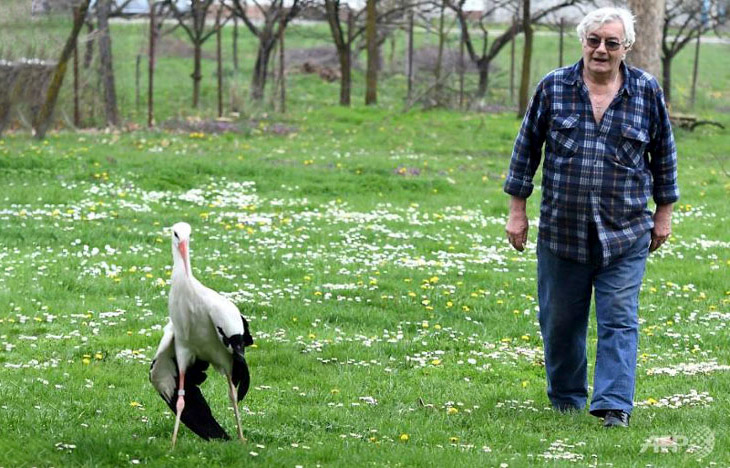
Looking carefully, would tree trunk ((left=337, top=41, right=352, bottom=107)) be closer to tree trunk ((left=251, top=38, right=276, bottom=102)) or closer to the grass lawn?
tree trunk ((left=251, top=38, right=276, bottom=102))

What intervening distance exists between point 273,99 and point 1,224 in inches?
781

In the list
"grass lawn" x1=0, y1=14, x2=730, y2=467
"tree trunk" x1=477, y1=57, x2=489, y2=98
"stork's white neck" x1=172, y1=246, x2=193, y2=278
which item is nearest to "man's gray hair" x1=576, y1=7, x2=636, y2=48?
"grass lawn" x1=0, y1=14, x2=730, y2=467

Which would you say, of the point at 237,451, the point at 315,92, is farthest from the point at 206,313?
the point at 315,92

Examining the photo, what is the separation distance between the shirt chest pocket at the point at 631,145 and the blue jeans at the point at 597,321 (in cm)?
46

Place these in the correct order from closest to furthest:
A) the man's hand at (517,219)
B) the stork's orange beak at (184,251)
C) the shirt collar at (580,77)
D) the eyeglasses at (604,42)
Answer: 1. the stork's orange beak at (184,251)
2. the eyeglasses at (604,42)
3. the shirt collar at (580,77)
4. the man's hand at (517,219)

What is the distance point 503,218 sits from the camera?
16.7 m

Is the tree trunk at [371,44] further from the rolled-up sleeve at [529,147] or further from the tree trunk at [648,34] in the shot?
the rolled-up sleeve at [529,147]

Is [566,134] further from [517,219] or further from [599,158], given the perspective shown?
[517,219]

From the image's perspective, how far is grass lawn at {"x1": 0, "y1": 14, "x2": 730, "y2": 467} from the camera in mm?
6305

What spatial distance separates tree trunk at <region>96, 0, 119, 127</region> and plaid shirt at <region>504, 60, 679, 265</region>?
21121 millimetres

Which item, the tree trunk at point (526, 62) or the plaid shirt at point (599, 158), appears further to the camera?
the tree trunk at point (526, 62)

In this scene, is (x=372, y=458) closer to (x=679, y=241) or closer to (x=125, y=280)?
(x=125, y=280)

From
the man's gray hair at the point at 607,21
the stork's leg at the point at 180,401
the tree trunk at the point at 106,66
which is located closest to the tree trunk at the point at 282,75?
the tree trunk at the point at 106,66

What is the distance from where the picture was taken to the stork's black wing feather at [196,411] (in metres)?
6.24
